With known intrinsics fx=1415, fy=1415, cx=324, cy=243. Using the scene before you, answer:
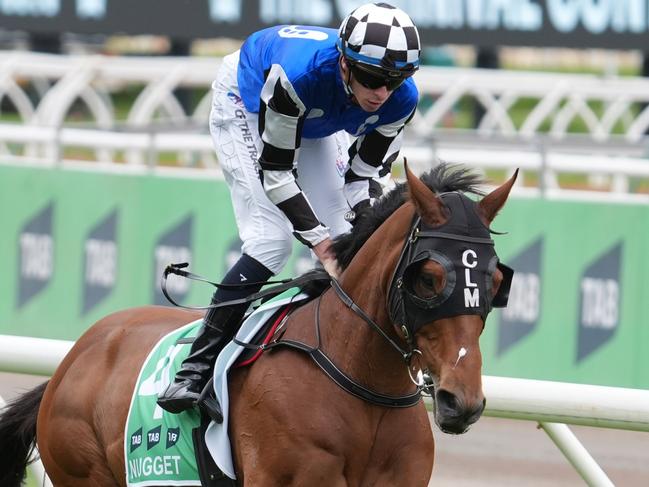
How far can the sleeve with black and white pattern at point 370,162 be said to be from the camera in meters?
4.88

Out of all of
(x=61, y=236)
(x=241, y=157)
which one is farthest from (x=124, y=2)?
(x=241, y=157)

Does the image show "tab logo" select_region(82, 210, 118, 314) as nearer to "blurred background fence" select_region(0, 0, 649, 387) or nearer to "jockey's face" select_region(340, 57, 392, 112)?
"blurred background fence" select_region(0, 0, 649, 387)

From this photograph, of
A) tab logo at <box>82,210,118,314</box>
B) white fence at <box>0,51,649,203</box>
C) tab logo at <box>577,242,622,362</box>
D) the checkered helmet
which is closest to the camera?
the checkered helmet

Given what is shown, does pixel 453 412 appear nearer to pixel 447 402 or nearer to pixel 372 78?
pixel 447 402

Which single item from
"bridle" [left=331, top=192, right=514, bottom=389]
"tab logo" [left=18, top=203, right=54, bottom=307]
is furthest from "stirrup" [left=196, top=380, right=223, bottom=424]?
"tab logo" [left=18, top=203, right=54, bottom=307]

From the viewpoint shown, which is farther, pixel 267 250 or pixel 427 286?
pixel 267 250

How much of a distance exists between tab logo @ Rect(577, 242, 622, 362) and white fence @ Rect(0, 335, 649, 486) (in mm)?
3306

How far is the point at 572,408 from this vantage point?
4.94 m

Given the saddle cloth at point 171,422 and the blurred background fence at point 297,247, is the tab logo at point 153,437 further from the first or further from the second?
the blurred background fence at point 297,247

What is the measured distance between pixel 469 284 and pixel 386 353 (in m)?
0.49

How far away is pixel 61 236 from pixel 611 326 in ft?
12.6

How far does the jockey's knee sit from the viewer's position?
4652 millimetres

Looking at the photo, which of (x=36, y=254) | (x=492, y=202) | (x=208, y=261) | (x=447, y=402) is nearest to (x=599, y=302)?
(x=208, y=261)

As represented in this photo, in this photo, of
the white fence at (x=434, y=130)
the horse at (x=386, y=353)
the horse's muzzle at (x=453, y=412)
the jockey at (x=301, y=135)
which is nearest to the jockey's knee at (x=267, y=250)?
the jockey at (x=301, y=135)
